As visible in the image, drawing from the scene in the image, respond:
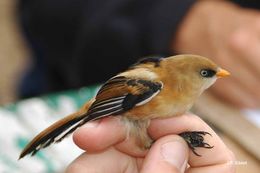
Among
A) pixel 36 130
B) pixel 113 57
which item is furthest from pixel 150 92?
pixel 113 57

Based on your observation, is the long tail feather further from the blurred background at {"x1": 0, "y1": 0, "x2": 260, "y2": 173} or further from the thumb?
the blurred background at {"x1": 0, "y1": 0, "x2": 260, "y2": 173}

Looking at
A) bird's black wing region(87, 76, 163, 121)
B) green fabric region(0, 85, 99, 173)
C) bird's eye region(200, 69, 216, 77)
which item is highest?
bird's eye region(200, 69, 216, 77)

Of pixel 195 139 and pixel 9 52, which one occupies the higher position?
pixel 195 139

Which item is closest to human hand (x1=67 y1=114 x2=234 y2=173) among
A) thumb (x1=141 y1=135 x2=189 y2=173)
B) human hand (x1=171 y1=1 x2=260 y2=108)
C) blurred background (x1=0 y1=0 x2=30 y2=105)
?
thumb (x1=141 y1=135 x2=189 y2=173)

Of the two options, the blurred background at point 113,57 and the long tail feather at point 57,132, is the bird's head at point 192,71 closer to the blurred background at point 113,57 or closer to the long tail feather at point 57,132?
the long tail feather at point 57,132

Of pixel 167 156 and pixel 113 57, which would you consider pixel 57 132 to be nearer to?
pixel 167 156

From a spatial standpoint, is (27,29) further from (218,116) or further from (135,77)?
(135,77)

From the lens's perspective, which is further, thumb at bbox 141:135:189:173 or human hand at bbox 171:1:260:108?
human hand at bbox 171:1:260:108

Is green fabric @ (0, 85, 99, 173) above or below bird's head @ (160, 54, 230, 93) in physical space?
below
